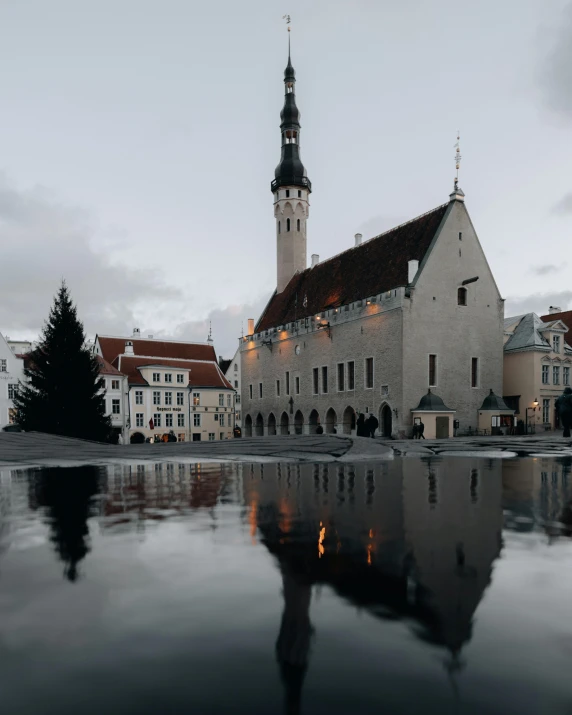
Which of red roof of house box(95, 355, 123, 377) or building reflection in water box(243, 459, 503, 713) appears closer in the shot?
building reflection in water box(243, 459, 503, 713)

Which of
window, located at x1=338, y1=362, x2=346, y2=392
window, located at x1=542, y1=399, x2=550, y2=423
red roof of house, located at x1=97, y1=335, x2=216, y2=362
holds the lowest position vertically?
window, located at x1=542, y1=399, x2=550, y2=423

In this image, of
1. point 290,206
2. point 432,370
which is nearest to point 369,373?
point 432,370

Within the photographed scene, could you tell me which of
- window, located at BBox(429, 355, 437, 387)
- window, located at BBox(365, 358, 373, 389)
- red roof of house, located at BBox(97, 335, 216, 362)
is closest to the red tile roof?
window, located at BBox(365, 358, 373, 389)

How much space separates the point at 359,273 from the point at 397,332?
10374 millimetres

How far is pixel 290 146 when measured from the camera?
2621 inches

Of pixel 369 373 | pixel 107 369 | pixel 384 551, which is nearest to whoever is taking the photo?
pixel 384 551

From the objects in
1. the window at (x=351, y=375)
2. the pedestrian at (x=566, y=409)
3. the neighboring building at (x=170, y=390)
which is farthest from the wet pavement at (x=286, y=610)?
the neighboring building at (x=170, y=390)

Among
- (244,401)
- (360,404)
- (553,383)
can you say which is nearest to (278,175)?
(244,401)

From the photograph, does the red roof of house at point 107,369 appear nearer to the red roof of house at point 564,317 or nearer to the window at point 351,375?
the window at point 351,375

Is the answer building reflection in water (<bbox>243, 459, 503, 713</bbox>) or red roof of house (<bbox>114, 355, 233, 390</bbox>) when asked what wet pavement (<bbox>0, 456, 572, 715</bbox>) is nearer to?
building reflection in water (<bbox>243, 459, 503, 713</bbox>)

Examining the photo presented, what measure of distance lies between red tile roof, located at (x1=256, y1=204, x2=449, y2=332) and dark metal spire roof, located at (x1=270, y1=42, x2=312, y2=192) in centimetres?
1061

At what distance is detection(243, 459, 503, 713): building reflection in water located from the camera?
110 inches

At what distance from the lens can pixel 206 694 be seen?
2.18 metres

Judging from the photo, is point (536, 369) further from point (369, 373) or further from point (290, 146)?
point (290, 146)
